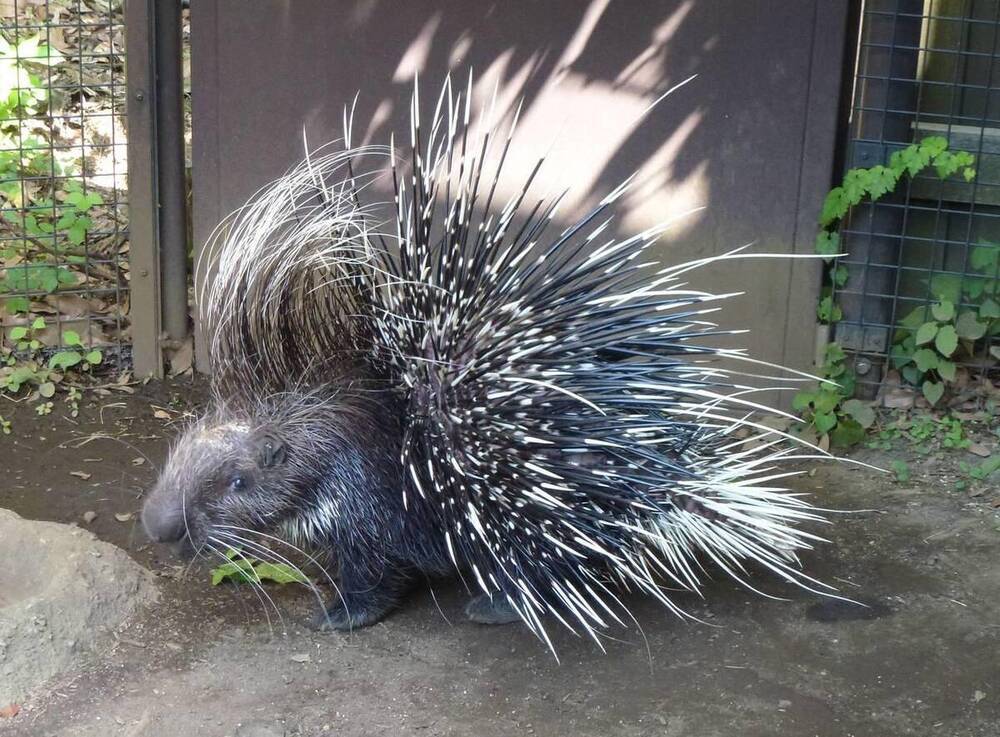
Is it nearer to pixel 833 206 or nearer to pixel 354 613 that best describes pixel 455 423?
pixel 354 613

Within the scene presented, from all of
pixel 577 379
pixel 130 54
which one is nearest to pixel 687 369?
pixel 577 379

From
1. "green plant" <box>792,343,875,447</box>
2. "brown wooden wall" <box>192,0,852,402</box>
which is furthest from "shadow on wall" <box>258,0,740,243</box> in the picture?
"green plant" <box>792,343,875,447</box>

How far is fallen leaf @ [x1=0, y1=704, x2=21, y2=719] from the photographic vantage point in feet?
9.03

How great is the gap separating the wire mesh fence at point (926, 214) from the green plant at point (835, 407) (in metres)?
0.10

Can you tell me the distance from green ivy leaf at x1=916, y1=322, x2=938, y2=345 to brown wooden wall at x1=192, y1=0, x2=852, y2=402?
358mm

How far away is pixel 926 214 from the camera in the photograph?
167 inches

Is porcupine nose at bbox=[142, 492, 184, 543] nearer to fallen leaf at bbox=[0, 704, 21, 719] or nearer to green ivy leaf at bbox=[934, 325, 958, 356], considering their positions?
fallen leaf at bbox=[0, 704, 21, 719]

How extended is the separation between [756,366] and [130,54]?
2.50m

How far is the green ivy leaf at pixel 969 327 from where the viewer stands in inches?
161

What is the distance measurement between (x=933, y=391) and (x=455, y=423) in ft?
6.73

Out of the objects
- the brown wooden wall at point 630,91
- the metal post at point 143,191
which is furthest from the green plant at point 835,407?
the metal post at point 143,191

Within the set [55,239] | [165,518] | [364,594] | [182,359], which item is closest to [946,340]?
[364,594]

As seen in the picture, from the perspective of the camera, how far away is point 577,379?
275 cm

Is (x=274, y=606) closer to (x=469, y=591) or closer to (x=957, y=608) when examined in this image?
(x=469, y=591)
